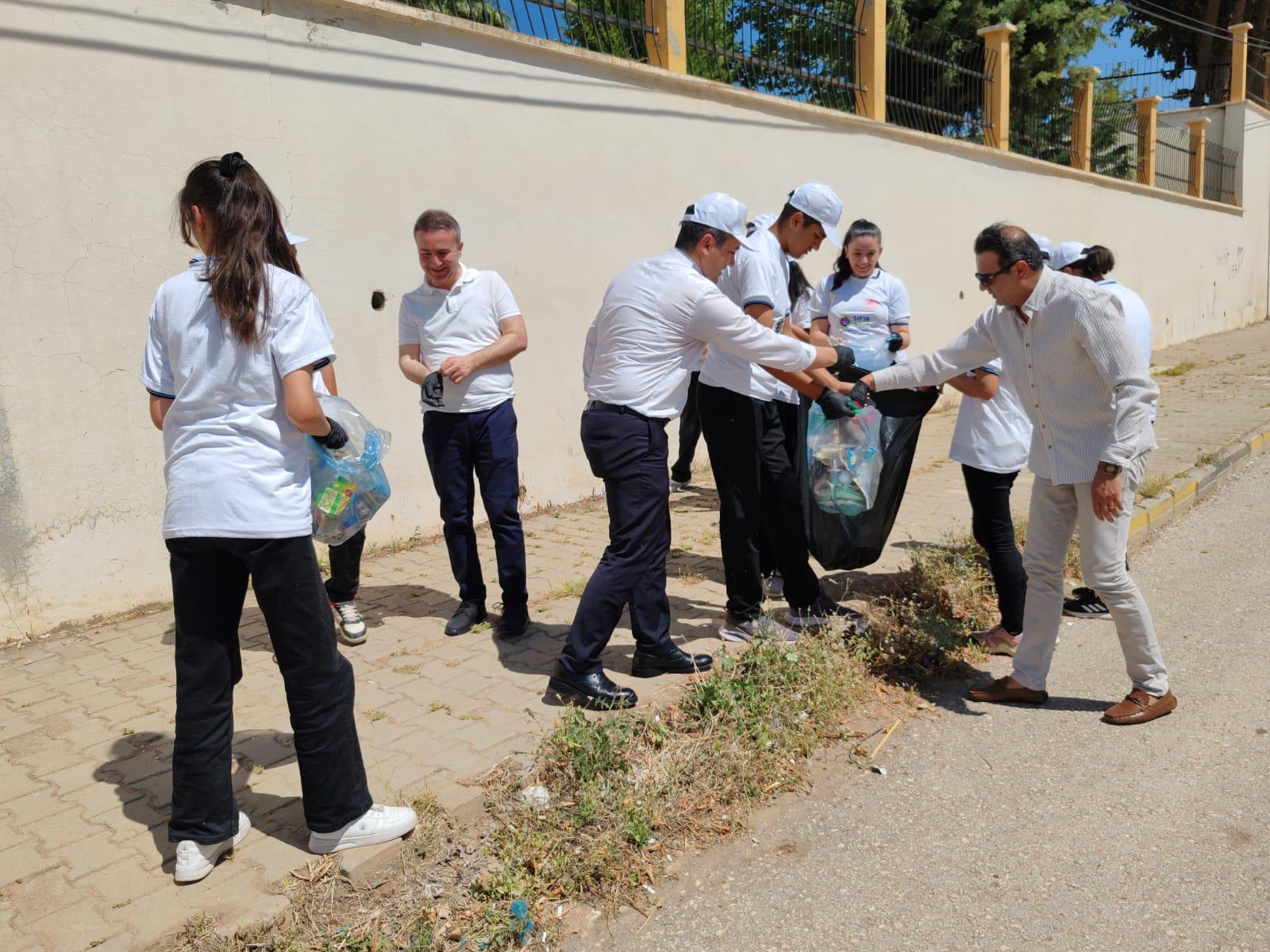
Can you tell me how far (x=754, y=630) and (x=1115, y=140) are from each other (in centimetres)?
1861

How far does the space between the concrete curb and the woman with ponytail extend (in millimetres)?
4453

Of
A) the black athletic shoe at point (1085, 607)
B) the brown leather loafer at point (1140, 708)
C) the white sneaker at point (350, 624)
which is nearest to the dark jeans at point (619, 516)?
the white sneaker at point (350, 624)

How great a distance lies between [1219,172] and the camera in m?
23.3

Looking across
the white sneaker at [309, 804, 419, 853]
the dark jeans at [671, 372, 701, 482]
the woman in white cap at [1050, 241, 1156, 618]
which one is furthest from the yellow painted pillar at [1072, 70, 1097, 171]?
the white sneaker at [309, 804, 419, 853]

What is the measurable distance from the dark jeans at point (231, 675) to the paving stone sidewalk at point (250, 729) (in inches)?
7.8

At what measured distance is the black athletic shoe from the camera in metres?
5.16

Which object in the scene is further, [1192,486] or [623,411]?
[1192,486]

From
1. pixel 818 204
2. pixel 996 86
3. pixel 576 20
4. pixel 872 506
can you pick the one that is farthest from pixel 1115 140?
pixel 872 506

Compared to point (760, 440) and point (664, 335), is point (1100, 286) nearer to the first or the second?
point (760, 440)

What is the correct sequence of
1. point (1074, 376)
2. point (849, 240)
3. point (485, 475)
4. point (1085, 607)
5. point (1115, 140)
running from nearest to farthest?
point (1074, 376)
point (485, 475)
point (1085, 607)
point (849, 240)
point (1115, 140)

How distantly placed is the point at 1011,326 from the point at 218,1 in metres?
4.53

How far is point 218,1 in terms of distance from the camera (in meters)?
5.49

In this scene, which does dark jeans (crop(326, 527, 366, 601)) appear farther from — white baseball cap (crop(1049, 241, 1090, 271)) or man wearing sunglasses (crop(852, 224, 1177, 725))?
white baseball cap (crop(1049, 241, 1090, 271))

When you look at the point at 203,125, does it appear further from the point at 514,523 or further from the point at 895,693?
the point at 895,693
